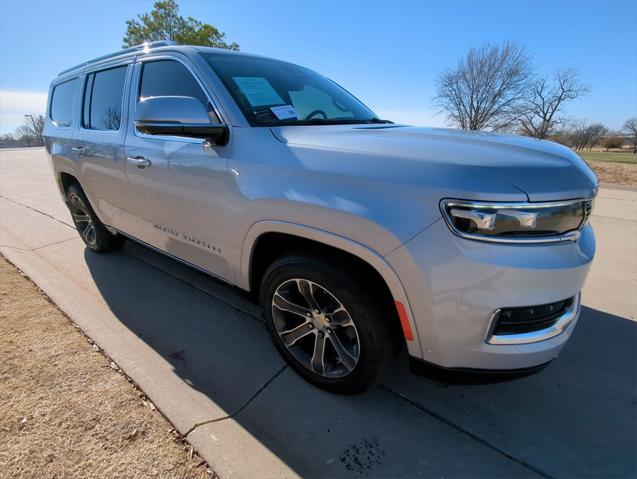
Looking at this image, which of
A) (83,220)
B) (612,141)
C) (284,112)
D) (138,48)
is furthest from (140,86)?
(612,141)

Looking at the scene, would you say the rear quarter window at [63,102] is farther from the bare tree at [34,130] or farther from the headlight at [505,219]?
the bare tree at [34,130]

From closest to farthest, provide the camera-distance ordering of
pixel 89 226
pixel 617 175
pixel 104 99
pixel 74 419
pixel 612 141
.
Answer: pixel 74 419 → pixel 104 99 → pixel 89 226 → pixel 617 175 → pixel 612 141

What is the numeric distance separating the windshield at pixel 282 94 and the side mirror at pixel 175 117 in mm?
214

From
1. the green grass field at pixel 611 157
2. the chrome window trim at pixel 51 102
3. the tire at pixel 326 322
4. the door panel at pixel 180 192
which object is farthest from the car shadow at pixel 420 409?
the green grass field at pixel 611 157

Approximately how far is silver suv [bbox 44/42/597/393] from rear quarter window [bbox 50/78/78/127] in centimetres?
144

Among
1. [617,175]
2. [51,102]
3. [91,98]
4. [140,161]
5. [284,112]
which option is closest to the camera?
[284,112]

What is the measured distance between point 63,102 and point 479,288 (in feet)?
15.4

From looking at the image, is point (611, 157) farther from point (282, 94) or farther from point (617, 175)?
point (282, 94)

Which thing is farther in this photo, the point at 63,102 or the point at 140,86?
the point at 63,102

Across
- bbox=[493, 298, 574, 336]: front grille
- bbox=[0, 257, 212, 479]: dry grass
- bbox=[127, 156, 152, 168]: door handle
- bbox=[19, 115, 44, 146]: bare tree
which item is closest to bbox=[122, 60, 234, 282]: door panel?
bbox=[127, 156, 152, 168]: door handle

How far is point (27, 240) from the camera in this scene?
448 cm

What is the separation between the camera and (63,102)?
3988 mm

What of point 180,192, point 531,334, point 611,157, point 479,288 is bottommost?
point 611,157

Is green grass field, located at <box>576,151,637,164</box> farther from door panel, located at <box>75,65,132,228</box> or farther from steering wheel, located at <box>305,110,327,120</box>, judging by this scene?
door panel, located at <box>75,65,132,228</box>
